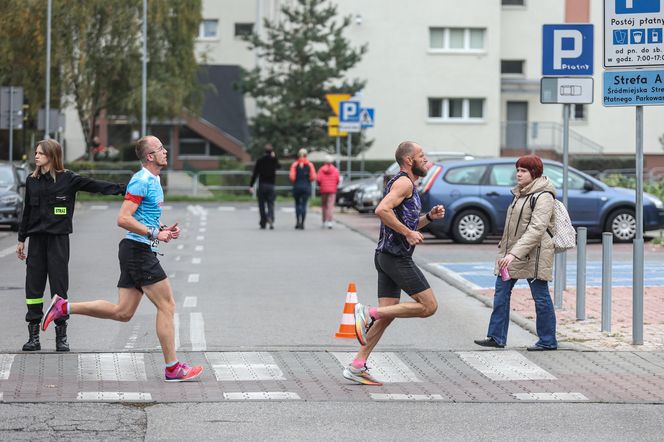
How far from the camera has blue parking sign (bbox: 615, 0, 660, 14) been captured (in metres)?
11.0

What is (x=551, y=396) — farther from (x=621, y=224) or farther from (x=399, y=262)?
(x=621, y=224)

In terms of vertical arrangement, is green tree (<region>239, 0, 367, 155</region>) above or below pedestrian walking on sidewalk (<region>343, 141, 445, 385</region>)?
above

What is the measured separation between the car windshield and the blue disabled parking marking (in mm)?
11534

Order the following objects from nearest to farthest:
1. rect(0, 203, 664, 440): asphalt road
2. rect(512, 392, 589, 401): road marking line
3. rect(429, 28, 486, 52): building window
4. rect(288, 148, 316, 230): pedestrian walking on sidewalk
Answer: rect(0, 203, 664, 440): asphalt road < rect(512, 392, 589, 401): road marking line < rect(288, 148, 316, 230): pedestrian walking on sidewalk < rect(429, 28, 486, 52): building window

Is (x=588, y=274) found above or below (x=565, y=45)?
below

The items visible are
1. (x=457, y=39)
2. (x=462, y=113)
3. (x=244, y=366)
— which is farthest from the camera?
(x=462, y=113)

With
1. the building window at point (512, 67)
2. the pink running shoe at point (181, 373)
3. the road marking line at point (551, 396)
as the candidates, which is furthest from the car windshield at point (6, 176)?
the building window at point (512, 67)

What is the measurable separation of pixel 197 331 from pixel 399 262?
3.13m

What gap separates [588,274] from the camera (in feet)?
58.3

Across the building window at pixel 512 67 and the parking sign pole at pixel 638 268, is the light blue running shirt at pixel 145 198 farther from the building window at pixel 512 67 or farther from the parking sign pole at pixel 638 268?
the building window at pixel 512 67

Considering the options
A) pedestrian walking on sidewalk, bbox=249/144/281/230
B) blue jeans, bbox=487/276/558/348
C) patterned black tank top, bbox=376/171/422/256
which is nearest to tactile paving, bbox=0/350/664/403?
blue jeans, bbox=487/276/558/348

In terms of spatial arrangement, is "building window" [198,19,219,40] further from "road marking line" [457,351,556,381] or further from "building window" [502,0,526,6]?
Result: "road marking line" [457,351,556,381]

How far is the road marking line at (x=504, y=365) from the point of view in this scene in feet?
31.4

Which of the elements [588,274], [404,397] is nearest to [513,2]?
[588,274]
